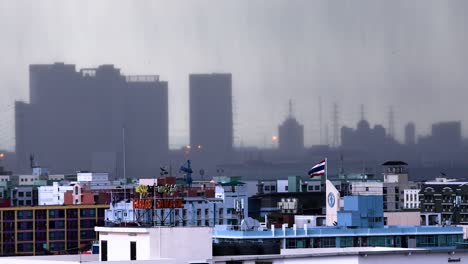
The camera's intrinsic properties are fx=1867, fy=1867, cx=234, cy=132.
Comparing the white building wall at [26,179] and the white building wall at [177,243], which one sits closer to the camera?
the white building wall at [177,243]

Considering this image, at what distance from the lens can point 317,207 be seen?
8394 cm

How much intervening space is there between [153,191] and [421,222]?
1465 inches

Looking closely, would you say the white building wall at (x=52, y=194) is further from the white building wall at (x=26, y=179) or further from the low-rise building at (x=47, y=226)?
the white building wall at (x=26, y=179)

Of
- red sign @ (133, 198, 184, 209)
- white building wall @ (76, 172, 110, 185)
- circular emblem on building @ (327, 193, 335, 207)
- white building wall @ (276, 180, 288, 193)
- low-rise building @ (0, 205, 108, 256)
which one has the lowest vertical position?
low-rise building @ (0, 205, 108, 256)

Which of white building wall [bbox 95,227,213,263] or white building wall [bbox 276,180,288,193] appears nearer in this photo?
white building wall [bbox 95,227,213,263]

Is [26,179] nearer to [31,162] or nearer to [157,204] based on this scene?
[31,162]

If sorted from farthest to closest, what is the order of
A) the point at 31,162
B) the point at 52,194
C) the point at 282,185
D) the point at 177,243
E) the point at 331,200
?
1. the point at 31,162
2. the point at 282,185
3. the point at 52,194
4. the point at 331,200
5. the point at 177,243

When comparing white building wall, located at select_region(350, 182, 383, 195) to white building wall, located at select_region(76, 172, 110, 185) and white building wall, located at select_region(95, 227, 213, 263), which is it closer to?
white building wall, located at select_region(76, 172, 110, 185)

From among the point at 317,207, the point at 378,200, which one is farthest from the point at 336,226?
the point at 317,207

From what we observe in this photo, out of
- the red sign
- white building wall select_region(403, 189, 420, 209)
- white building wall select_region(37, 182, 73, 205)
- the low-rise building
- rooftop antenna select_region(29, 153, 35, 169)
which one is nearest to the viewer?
the red sign

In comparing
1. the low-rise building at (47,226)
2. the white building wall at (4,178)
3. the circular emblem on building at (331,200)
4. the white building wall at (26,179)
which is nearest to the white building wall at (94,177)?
the white building wall at (26,179)

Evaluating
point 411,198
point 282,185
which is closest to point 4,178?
point 282,185

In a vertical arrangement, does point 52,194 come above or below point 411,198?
above

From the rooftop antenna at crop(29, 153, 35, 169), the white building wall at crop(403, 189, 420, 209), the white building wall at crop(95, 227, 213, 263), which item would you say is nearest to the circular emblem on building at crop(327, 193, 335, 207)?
the white building wall at crop(403, 189, 420, 209)
